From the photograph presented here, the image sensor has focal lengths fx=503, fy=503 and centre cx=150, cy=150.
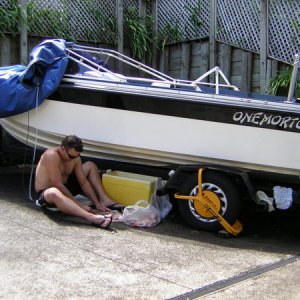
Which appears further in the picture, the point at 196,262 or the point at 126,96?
the point at 126,96

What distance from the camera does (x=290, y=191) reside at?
5.32m

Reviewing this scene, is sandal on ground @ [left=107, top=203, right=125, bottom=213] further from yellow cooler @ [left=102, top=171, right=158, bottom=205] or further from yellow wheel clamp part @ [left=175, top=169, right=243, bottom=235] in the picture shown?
yellow wheel clamp part @ [left=175, top=169, right=243, bottom=235]

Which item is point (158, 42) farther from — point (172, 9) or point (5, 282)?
point (5, 282)

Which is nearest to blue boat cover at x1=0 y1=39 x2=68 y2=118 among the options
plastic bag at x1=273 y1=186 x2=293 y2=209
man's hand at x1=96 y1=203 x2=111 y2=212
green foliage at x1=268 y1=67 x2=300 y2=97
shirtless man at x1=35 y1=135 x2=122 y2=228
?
shirtless man at x1=35 y1=135 x2=122 y2=228

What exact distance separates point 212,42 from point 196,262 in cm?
548

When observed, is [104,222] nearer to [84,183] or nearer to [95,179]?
[84,183]

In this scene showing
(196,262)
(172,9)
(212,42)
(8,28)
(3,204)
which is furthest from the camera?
(172,9)

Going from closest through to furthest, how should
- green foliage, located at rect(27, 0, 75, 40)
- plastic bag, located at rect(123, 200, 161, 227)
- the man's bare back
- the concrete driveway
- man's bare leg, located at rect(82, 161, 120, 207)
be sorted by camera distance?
the concrete driveway, plastic bag, located at rect(123, 200, 161, 227), the man's bare back, man's bare leg, located at rect(82, 161, 120, 207), green foliage, located at rect(27, 0, 75, 40)

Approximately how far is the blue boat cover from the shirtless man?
0.78 m

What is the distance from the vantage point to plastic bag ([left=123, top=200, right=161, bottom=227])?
5469 mm

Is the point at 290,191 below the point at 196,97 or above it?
below

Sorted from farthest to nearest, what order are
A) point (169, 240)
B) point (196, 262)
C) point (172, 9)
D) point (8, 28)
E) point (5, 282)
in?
point (172, 9) → point (8, 28) → point (169, 240) → point (196, 262) → point (5, 282)

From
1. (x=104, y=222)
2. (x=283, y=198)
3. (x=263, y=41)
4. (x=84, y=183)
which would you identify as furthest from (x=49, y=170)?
(x=263, y=41)

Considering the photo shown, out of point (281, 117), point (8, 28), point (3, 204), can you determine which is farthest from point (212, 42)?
point (3, 204)
